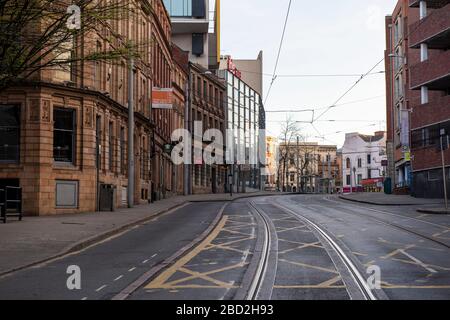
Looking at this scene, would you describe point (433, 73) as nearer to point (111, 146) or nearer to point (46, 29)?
point (111, 146)

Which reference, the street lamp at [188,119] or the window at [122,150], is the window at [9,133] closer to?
the window at [122,150]

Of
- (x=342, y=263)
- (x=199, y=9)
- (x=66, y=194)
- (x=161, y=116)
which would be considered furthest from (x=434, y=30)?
(x=199, y=9)

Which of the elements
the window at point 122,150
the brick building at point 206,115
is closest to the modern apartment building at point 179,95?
the brick building at point 206,115

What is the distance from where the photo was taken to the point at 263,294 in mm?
9430

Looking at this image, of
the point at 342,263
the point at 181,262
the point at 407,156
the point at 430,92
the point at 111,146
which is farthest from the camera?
the point at 407,156

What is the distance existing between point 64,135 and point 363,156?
87.1m

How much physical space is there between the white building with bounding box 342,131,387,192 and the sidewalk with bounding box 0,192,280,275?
280ft

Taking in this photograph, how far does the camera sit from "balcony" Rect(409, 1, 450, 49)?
39.1m

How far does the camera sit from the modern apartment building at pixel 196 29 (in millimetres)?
69188

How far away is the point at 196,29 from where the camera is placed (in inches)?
2803

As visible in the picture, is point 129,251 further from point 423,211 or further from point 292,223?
point 423,211

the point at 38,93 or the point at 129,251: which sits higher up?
the point at 38,93

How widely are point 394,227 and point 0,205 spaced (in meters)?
13.2
